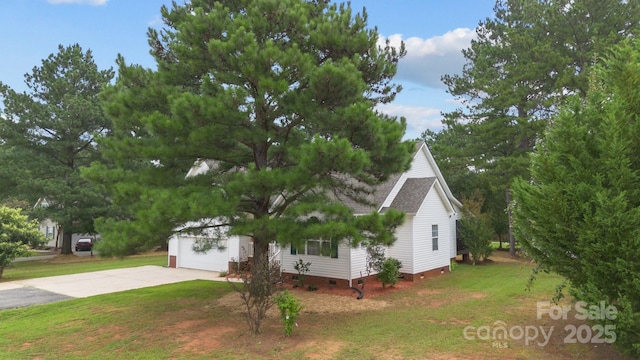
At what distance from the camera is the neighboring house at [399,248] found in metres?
15.1

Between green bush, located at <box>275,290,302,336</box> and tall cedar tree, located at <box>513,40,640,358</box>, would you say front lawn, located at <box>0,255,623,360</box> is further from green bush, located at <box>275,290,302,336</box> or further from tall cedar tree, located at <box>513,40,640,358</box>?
tall cedar tree, located at <box>513,40,640,358</box>

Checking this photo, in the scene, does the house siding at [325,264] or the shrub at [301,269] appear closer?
the house siding at [325,264]

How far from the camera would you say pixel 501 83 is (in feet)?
77.6

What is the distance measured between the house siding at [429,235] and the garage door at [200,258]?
9.60m

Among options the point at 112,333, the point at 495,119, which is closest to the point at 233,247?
the point at 112,333

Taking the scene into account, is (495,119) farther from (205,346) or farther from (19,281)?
(19,281)

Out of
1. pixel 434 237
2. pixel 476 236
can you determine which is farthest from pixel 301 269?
pixel 476 236

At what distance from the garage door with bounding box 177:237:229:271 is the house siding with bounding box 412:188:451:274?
9.60 metres

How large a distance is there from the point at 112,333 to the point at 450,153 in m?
23.2

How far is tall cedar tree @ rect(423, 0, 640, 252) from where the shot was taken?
2169cm

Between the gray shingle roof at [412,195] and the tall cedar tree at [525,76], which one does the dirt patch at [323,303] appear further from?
the tall cedar tree at [525,76]

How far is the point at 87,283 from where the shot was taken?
17.6 metres

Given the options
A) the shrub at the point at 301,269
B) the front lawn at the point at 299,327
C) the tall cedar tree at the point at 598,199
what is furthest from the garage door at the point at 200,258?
the tall cedar tree at the point at 598,199

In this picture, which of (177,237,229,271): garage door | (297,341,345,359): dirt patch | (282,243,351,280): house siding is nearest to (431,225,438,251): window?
(282,243,351,280): house siding
